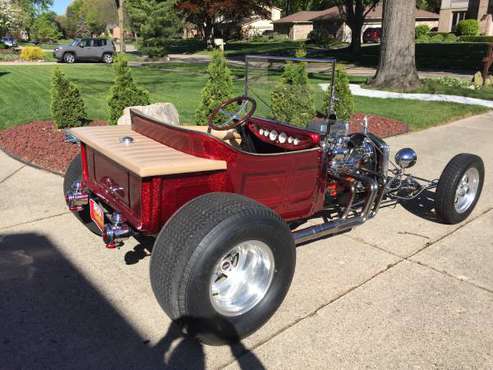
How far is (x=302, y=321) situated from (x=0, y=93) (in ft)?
39.4

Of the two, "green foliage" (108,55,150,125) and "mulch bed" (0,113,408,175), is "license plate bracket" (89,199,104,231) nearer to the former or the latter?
"mulch bed" (0,113,408,175)

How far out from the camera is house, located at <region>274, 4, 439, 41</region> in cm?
4931

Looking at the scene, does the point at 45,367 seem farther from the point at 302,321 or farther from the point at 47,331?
the point at 302,321

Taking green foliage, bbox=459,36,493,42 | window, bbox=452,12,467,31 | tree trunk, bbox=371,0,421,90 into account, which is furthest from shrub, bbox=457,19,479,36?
tree trunk, bbox=371,0,421,90

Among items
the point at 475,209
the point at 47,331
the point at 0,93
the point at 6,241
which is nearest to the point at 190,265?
the point at 47,331

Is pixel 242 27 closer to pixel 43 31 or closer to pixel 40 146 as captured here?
pixel 43 31

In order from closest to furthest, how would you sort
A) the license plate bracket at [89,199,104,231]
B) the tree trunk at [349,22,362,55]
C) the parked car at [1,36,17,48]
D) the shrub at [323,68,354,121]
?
the license plate bracket at [89,199,104,231]
the shrub at [323,68,354,121]
the tree trunk at [349,22,362,55]
the parked car at [1,36,17,48]

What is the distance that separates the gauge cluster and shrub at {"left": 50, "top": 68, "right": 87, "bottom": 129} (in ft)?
14.9

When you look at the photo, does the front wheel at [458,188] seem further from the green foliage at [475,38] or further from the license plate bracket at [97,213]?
the green foliage at [475,38]

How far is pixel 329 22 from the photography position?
1998 inches

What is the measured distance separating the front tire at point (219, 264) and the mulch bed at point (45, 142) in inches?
143

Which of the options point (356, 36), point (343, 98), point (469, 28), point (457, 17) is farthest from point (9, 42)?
point (457, 17)

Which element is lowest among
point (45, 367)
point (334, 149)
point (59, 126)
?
point (45, 367)

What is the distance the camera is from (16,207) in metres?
4.50
